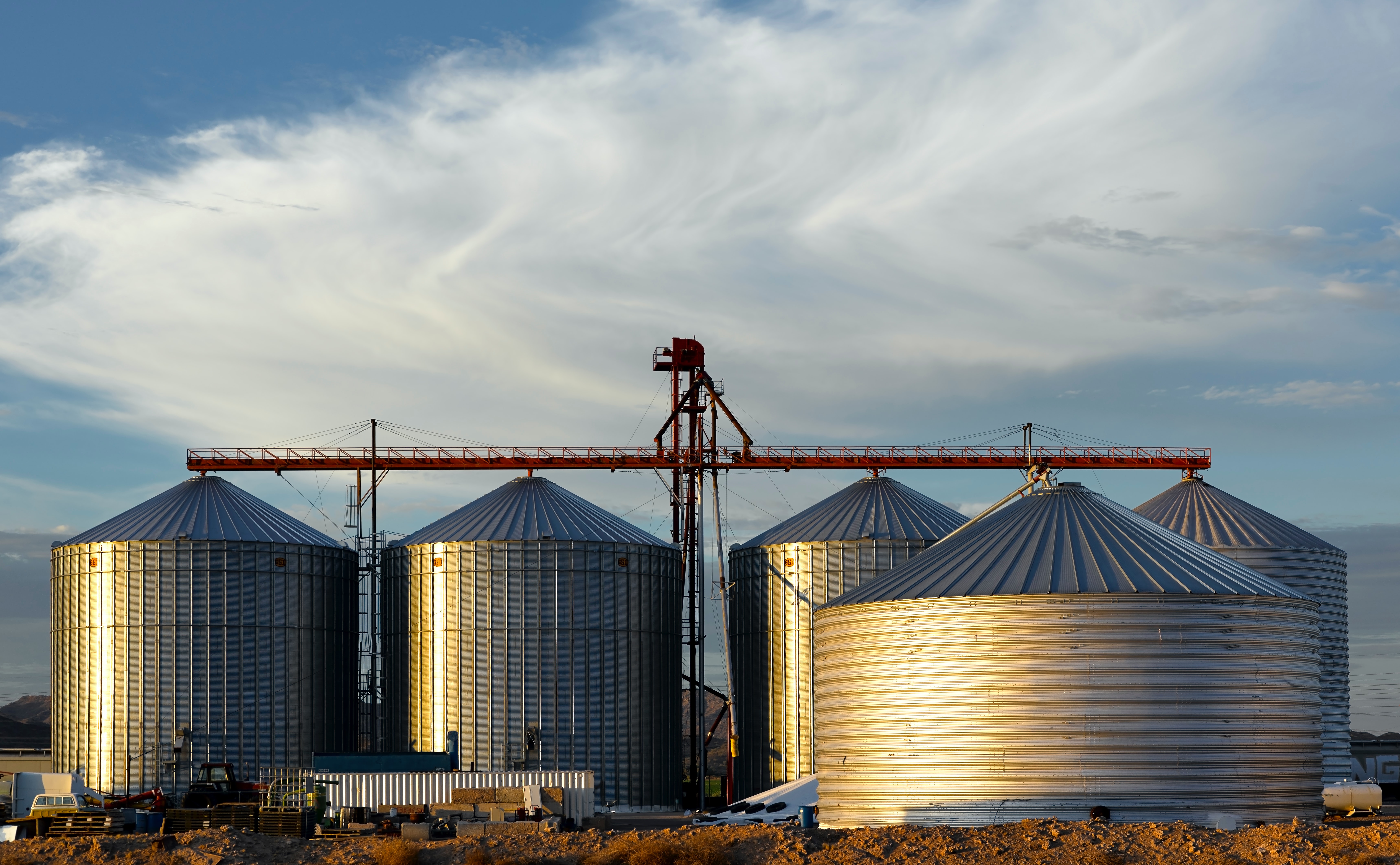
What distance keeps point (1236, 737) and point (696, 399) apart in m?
42.0

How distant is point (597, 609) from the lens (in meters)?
74.4

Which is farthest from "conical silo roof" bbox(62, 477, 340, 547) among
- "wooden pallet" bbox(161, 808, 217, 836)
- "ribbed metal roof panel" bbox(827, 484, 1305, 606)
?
"ribbed metal roof panel" bbox(827, 484, 1305, 606)

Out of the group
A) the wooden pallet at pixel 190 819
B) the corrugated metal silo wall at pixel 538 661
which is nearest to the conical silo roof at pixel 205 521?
the corrugated metal silo wall at pixel 538 661

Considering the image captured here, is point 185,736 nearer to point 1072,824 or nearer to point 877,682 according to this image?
point 877,682

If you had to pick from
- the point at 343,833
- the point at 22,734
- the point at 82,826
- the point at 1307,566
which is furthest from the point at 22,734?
the point at 1307,566

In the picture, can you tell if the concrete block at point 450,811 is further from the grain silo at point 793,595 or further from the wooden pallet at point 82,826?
the grain silo at point 793,595

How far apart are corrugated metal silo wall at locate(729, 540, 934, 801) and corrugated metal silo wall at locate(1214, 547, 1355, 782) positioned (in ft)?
54.7

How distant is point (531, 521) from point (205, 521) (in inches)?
628

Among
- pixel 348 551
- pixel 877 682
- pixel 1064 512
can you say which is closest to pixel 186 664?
pixel 348 551

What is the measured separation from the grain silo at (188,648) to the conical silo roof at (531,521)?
6.70m

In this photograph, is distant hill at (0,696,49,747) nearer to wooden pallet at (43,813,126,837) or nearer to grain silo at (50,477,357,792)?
grain silo at (50,477,357,792)

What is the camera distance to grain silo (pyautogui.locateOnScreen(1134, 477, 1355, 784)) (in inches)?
2960

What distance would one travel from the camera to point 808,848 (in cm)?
4616

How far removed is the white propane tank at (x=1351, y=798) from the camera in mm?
64125
